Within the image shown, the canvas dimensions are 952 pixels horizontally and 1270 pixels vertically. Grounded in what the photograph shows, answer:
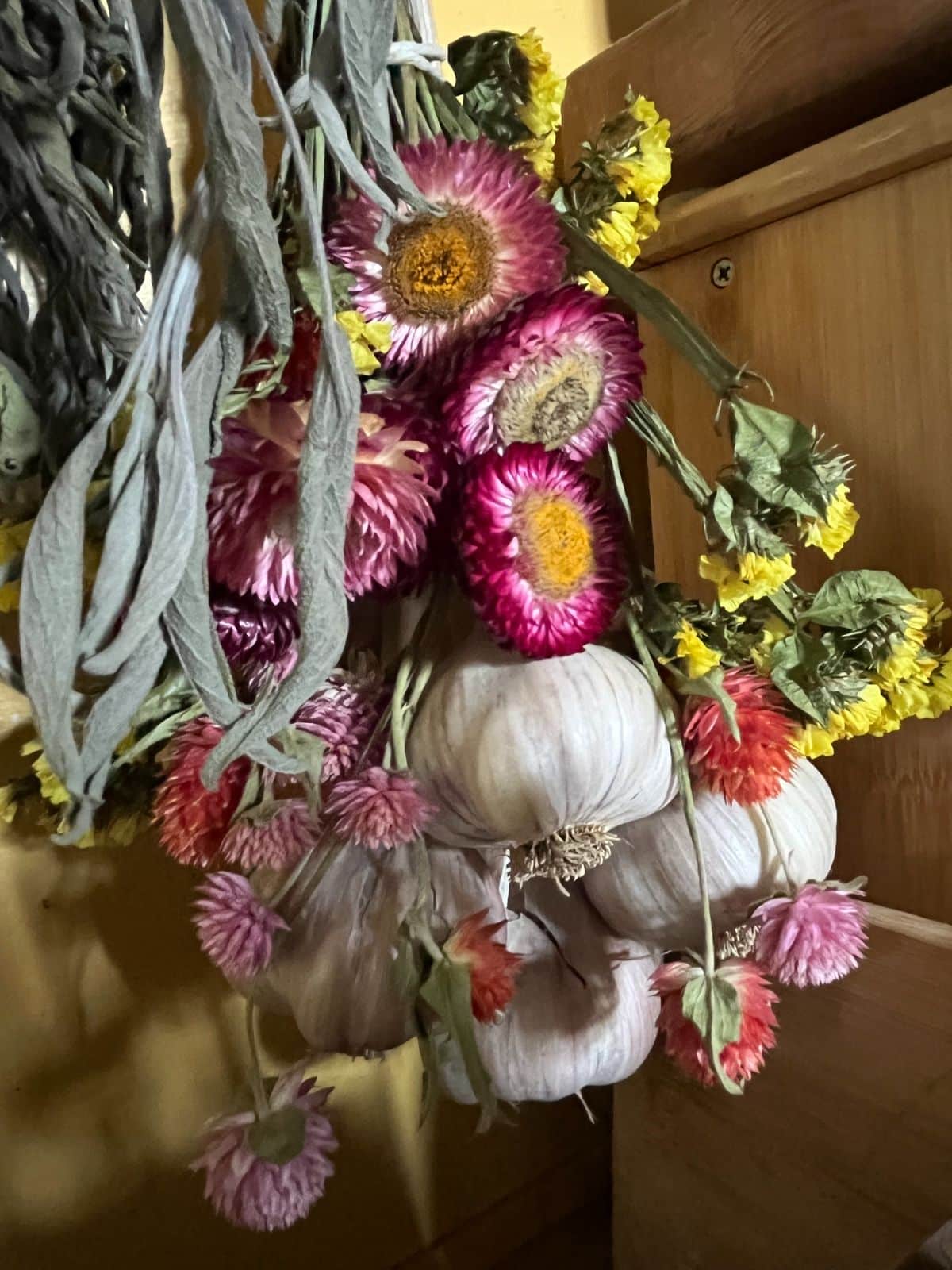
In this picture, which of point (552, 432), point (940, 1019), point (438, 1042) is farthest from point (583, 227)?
point (940, 1019)

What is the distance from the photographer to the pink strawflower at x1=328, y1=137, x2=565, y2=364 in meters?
0.37

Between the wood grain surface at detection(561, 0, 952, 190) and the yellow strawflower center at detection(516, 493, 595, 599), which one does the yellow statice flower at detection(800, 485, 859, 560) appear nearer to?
the yellow strawflower center at detection(516, 493, 595, 599)

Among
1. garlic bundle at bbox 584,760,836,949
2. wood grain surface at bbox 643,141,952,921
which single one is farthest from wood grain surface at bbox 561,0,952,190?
garlic bundle at bbox 584,760,836,949

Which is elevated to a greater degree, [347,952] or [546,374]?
[546,374]

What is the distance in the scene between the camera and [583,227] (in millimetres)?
445

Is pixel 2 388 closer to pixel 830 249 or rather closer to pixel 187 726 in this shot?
pixel 187 726

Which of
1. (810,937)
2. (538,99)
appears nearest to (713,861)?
(810,937)

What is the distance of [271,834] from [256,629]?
84mm

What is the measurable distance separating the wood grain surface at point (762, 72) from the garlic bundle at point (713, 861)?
0.38 meters

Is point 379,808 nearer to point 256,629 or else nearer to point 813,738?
point 256,629

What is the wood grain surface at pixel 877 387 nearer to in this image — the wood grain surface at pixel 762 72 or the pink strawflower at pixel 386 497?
the wood grain surface at pixel 762 72

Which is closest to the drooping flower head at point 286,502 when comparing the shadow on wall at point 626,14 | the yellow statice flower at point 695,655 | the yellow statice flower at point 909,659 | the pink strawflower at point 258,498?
the pink strawflower at point 258,498

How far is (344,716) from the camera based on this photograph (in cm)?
40

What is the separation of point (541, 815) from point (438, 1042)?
97mm
